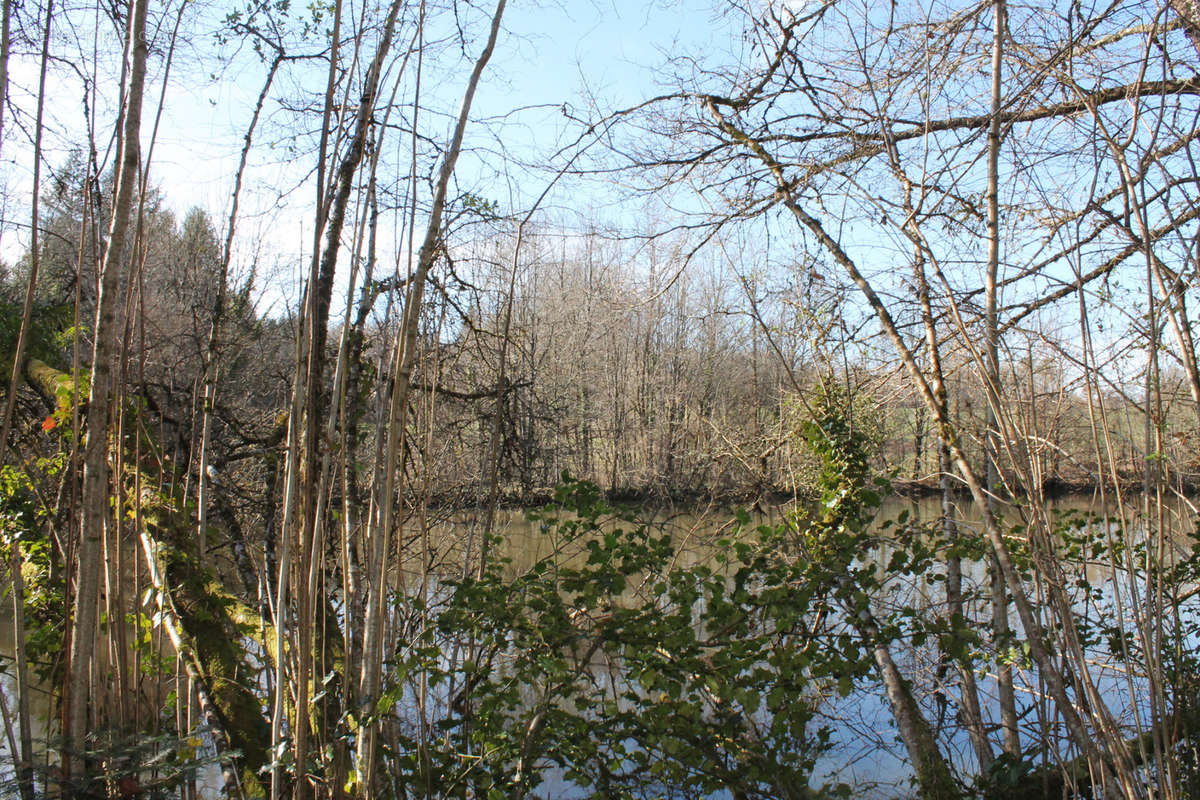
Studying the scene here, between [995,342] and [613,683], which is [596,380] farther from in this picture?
[995,342]

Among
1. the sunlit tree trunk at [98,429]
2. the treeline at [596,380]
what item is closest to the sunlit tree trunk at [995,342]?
the treeline at [596,380]

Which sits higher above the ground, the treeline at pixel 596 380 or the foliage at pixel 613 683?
the treeline at pixel 596 380

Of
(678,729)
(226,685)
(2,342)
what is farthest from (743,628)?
(2,342)

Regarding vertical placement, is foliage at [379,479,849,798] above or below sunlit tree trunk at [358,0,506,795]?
below

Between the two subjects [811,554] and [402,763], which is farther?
[811,554]

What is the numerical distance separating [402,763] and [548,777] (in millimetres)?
2244

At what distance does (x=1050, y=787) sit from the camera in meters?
2.88

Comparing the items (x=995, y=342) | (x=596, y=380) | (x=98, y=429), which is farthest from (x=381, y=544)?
(x=596, y=380)

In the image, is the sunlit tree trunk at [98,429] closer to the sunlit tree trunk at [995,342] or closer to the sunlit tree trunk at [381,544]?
the sunlit tree trunk at [381,544]

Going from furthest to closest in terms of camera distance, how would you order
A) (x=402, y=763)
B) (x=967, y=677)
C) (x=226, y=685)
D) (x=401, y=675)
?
(x=967, y=677)
(x=226, y=685)
(x=402, y=763)
(x=401, y=675)

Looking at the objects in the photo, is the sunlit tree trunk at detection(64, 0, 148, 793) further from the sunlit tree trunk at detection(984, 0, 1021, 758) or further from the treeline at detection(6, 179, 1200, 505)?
the sunlit tree trunk at detection(984, 0, 1021, 758)

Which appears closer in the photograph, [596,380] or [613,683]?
[613,683]

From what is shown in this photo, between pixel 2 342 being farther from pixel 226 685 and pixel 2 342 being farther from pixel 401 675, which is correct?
pixel 401 675

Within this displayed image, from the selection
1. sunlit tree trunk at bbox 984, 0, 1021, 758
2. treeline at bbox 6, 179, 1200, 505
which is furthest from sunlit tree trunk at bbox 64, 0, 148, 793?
sunlit tree trunk at bbox 984, 0, 1021, 758
